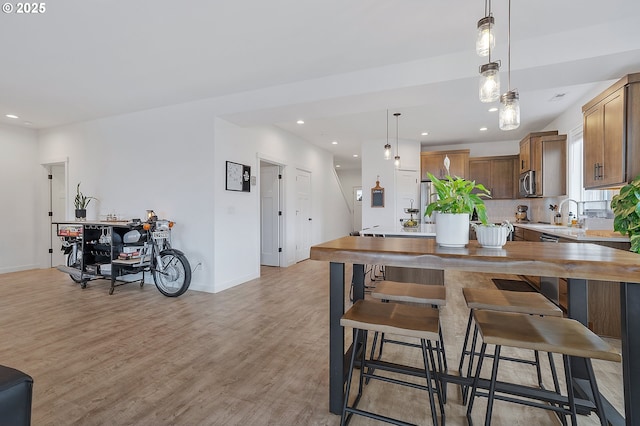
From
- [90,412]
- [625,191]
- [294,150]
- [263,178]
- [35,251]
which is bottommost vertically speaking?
[90,412]

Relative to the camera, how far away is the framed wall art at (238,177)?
437cm

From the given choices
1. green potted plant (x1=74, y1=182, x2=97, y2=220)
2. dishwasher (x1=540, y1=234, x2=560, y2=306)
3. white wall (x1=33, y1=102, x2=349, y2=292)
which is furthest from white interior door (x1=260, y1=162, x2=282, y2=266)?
dishwasher (x1=540, y1=234, x2=560, y2=306)

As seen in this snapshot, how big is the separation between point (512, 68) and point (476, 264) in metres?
2.33

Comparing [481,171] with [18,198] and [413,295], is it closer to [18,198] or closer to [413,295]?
[413,295]

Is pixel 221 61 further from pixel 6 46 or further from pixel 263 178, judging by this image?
pixel 263 178

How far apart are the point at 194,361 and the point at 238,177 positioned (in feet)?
9.18

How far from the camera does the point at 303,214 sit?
21.9 feet

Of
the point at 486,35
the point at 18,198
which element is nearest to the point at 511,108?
the point at 486,35

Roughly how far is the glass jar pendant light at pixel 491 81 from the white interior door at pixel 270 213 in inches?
183

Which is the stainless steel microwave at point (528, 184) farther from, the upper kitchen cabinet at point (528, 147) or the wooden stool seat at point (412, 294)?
Answer: the wooden stool seat at point (412, 294)

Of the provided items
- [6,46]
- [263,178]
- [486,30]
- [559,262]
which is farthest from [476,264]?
[263,178]

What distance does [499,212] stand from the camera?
6863 millimetres

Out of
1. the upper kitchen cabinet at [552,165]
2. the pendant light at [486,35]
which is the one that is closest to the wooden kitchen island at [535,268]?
the pendant light at [486,35]

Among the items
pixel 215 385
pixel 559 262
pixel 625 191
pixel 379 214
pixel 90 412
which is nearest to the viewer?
pixel 559 262
